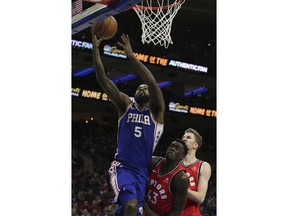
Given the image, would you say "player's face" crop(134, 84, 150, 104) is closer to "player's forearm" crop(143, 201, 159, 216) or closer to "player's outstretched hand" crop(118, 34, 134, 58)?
"player's outstretched hand" crop(118, 34, 134, 58)

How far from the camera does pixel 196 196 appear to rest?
712 centimetres

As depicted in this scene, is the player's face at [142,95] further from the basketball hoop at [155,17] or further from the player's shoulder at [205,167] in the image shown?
the player's shoulder at [205,167]

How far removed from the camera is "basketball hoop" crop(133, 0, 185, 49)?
7.12 meters

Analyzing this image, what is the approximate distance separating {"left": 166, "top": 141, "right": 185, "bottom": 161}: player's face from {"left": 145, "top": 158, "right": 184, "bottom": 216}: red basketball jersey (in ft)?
0.37

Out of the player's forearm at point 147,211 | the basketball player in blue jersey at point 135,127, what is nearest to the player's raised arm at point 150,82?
the basketball player in blue jersey at point 135,127

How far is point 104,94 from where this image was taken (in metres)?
6.91

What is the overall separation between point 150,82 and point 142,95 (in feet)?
0.76

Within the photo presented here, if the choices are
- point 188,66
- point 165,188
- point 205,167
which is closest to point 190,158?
point 205,167

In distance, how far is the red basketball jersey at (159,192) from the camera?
6.78 m

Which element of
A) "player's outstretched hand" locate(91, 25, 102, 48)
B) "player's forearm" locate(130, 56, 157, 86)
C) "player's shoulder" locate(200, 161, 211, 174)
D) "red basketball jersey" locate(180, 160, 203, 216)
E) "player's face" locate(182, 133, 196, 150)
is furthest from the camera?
"player's face" locate(182, 133, 196, 150)

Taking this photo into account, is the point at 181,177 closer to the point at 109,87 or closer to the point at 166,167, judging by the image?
the point at 166,167

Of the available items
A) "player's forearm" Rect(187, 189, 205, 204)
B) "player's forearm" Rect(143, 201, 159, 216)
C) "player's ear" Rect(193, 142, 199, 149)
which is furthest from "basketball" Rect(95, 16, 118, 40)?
"player's forearm" Rect(187, 189, 205, 204)
